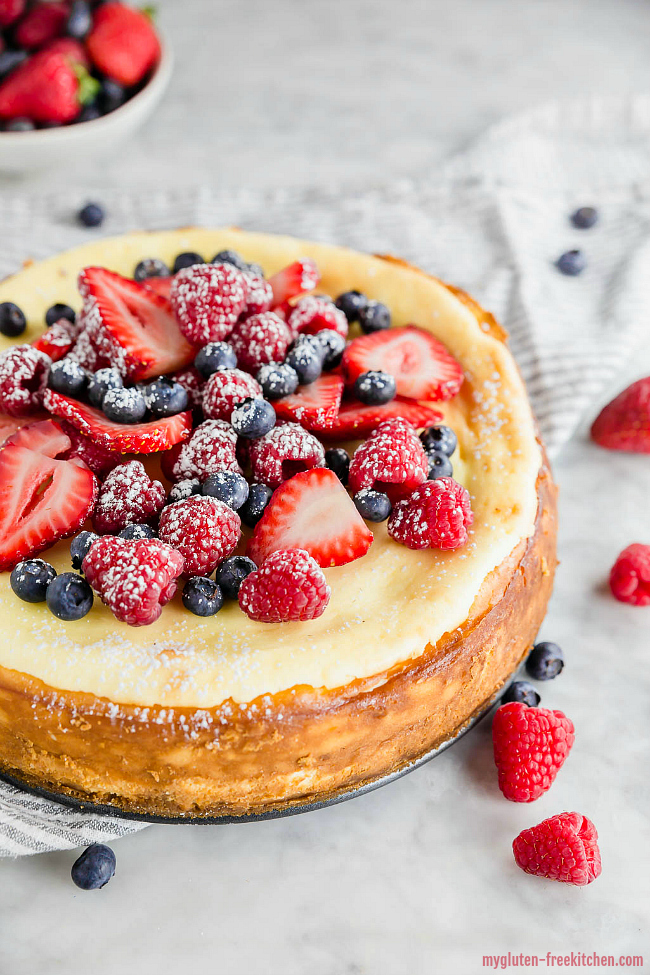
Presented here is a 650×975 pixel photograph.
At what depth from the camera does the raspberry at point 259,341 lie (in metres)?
2.29

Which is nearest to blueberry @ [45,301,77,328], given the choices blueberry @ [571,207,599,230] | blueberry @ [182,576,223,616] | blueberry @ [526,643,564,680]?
blueberry @ [182,576,223,616]

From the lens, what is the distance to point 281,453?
2098mm

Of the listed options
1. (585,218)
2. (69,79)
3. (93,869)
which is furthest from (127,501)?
(585,218)

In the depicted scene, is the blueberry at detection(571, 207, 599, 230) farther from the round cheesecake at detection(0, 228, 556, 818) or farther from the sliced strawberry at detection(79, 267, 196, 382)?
the sliced strawberry at detection(79, 267, 196, 382)

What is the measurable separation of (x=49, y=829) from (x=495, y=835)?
3.22 ft

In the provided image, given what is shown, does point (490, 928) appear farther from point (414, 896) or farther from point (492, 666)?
point (492, 666)

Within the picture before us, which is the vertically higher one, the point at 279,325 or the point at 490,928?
the point at 279,325

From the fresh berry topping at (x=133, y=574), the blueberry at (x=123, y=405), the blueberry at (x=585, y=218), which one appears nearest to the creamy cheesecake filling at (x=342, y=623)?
the fresh berry topping at (x=133, y=574)

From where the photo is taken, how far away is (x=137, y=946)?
Answer: 196cm

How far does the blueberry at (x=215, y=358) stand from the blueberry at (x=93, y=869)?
42.9 inches

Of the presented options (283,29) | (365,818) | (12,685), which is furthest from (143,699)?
(283,29)

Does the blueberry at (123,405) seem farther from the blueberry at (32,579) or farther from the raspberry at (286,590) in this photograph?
the raspberry at (286,590)

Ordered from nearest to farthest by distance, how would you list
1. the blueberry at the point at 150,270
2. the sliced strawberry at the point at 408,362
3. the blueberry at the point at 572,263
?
the sliced strawberry at the point at 408,362
the blueberry at the point at 150,270
the blueberry at the point at 572,263

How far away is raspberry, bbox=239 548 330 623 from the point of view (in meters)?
1.83
